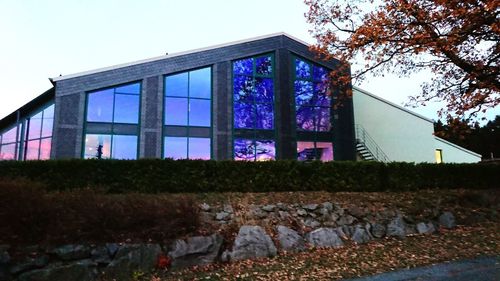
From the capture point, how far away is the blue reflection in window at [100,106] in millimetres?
21844

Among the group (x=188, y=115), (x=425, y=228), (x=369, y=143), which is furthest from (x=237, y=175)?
(x=369, y=143)

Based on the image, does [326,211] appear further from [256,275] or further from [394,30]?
[394,30]

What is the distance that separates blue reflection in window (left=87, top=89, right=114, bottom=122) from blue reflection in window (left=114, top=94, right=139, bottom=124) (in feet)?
1.12

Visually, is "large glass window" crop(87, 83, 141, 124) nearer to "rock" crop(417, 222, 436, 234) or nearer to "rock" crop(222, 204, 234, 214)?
"rock" crop(222, 204, 234, 214)

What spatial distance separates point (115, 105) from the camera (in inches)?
878

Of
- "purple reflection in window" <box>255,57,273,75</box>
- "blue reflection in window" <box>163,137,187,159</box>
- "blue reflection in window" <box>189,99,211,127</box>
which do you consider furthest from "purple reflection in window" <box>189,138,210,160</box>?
"purple reflection in window" <box>255,57,273,75</box>

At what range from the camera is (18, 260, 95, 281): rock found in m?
7.52

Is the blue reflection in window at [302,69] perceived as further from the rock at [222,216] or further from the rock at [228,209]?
the rock at [222,216]

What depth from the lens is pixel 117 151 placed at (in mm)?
21688

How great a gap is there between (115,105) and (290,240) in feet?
51.9

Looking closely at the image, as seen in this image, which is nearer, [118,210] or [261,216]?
[118,210]

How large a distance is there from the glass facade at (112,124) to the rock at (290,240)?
44.7ft

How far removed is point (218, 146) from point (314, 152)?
677cm

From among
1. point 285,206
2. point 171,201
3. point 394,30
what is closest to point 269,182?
point 285,206
